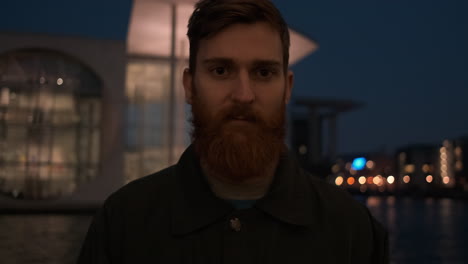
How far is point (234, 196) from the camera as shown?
1.67m

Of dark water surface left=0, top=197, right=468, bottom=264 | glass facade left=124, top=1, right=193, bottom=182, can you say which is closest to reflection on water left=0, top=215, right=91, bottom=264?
dark water surface left=0, top=197, right=468, bottom=264

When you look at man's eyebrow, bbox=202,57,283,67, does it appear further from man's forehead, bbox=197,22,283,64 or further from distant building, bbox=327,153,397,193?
distant building, bbox=327,153,397,193

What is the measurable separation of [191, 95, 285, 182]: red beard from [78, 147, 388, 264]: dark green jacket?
100 mm

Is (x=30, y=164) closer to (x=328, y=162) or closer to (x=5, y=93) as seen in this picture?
(x=5, y=93)

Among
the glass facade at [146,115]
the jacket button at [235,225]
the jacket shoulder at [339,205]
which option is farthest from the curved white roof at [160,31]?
the jacket button at [235,225]

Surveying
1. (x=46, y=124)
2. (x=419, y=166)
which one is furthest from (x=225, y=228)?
(x=419, y=166)

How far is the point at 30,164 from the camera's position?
953 inches

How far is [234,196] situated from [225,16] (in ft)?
1.99

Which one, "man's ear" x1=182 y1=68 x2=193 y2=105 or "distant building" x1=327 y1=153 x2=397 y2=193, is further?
"distant building" x1=327 y1=153 x2=397 y2=193

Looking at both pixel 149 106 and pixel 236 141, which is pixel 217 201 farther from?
pixel 149 106

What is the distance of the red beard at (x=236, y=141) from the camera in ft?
5.23

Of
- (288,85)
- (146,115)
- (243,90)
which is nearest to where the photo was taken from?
(243,90)

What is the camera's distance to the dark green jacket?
1576 mm

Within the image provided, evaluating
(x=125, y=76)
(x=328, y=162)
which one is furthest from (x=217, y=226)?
(x=328, y=162)
